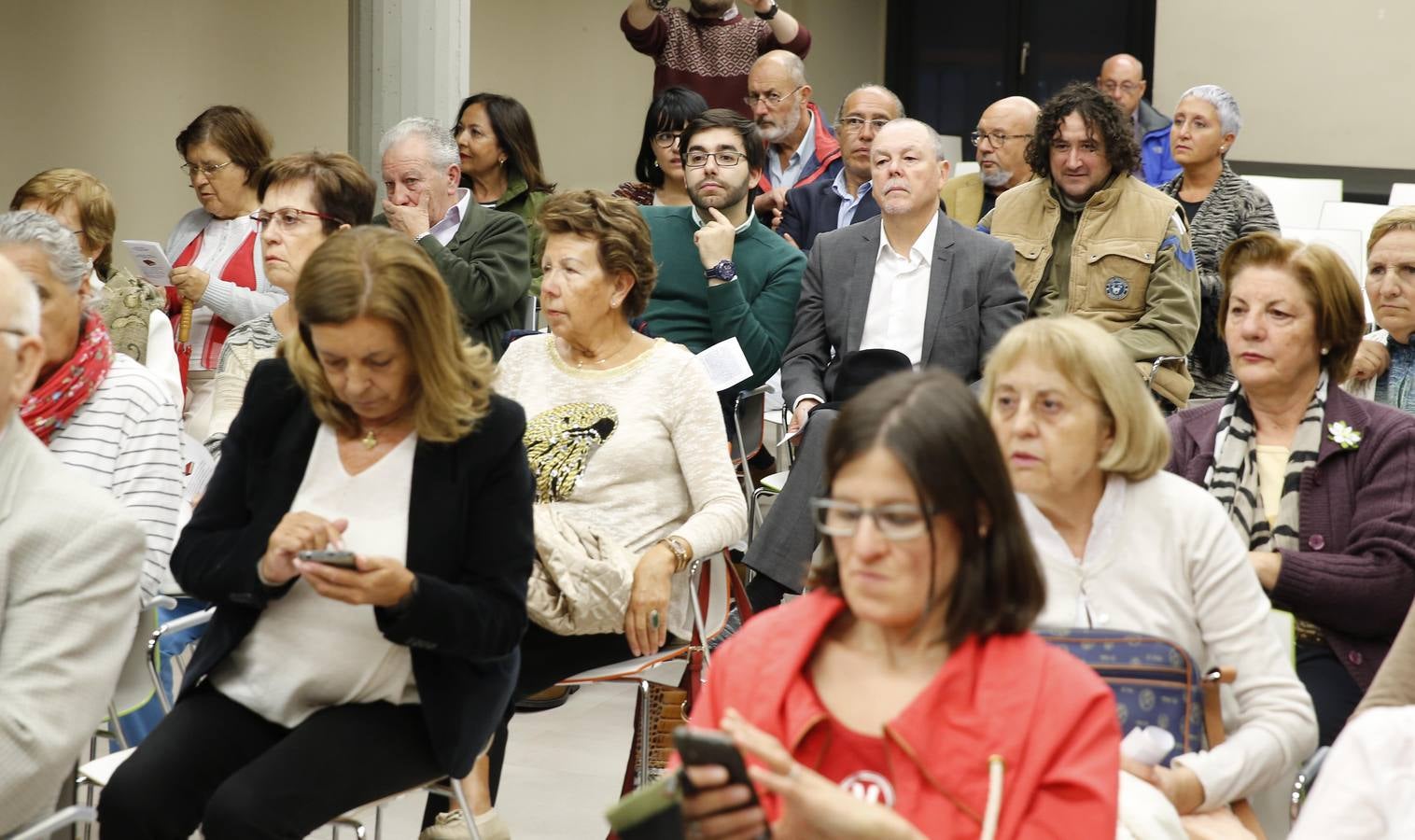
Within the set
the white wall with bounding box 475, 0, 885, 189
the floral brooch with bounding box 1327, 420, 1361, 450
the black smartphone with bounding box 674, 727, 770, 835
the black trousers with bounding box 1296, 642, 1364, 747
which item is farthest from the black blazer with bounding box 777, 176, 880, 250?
the black smartphone with bounding box 674, 727, 770, 835

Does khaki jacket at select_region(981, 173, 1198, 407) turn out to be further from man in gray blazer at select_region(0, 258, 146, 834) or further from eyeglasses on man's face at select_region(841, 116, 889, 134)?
man in gray blazer at select_region(0, 258, 146, 834)

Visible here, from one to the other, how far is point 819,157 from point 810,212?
2.59 feet

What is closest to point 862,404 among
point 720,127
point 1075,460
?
point 1075,460

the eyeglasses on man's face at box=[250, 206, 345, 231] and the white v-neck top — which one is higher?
the eyeglasses on man's face at box=[250, 206, 345, 231]

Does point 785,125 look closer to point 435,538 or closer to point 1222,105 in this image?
point 1222,105

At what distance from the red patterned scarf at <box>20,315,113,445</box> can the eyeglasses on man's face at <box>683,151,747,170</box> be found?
2.29m

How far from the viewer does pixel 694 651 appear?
3273 mm

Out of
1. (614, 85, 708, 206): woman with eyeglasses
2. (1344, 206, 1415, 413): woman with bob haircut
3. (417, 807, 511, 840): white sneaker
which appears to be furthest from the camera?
(614, 85, 708, 206): woman with eyeglasses

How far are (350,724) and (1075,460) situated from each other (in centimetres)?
113

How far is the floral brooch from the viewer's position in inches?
109

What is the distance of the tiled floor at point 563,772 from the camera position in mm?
3502

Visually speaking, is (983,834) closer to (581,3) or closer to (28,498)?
(28,498)

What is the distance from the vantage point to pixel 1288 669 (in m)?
2.22

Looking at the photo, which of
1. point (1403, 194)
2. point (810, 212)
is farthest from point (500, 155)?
point (1403, 194)
